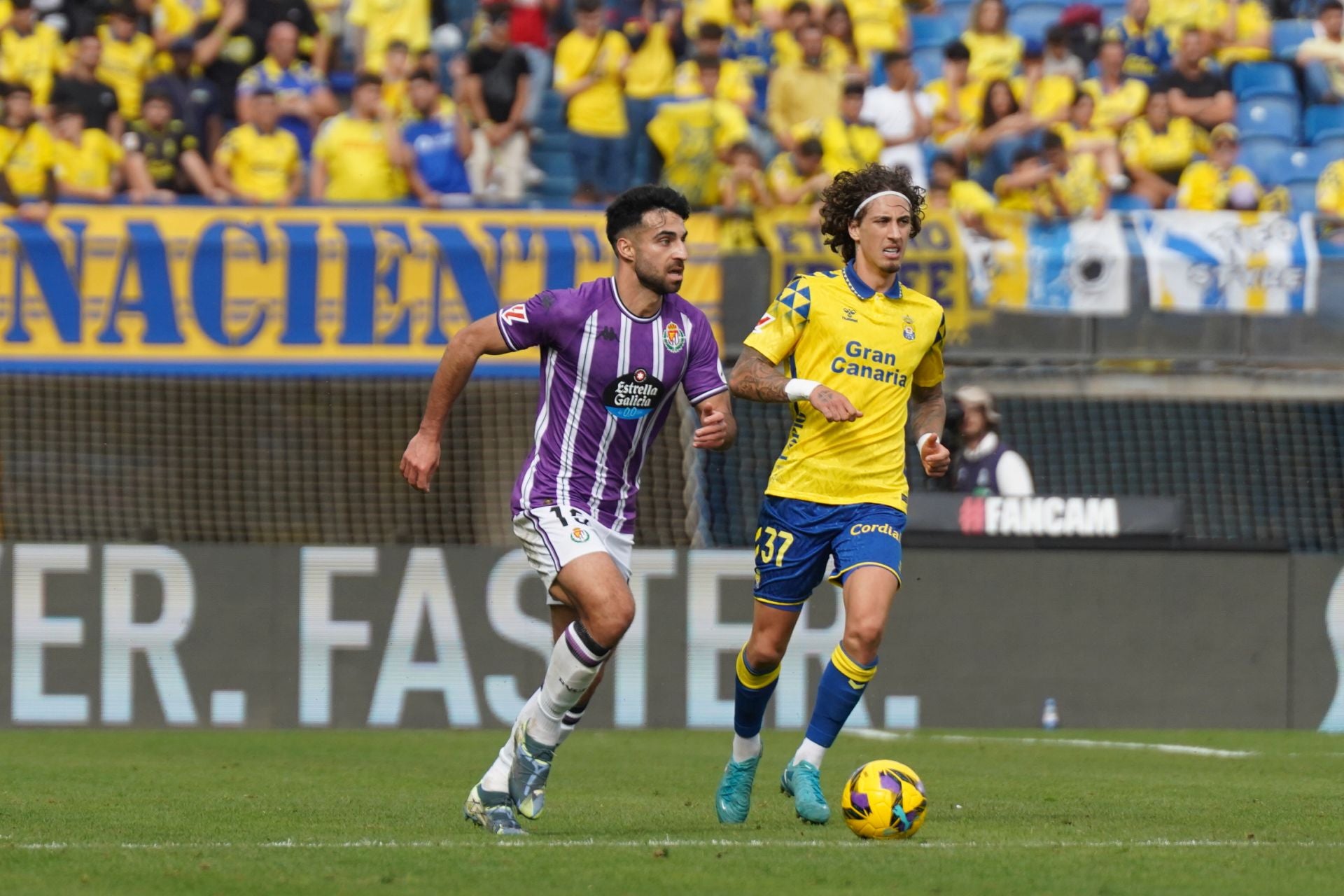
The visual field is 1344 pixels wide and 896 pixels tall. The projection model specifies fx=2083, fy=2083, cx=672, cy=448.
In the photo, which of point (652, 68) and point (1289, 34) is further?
point (1289, 34)

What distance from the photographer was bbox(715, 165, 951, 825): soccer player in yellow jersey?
288 inches

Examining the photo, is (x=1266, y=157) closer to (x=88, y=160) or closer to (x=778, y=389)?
(x=88, y=160)

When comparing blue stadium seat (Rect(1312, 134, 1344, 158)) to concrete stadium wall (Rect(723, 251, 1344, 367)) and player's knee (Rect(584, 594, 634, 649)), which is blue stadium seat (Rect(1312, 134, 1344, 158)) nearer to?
concrete stadium wall (Rect(723, 251, 1344, 367))

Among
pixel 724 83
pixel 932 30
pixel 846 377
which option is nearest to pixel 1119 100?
pixel 932 30

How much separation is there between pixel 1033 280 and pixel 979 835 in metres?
7.77

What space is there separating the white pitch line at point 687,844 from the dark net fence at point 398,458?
6824mm

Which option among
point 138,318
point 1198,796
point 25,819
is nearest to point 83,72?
point 138,318

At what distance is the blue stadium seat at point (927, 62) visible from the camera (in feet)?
60.2

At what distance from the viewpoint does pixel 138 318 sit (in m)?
13.4

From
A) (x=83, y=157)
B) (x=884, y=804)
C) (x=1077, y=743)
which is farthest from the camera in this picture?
(x=83, y=157)

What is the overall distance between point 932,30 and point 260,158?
6551mm

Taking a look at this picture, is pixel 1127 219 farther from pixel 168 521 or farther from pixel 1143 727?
pixel 168 521

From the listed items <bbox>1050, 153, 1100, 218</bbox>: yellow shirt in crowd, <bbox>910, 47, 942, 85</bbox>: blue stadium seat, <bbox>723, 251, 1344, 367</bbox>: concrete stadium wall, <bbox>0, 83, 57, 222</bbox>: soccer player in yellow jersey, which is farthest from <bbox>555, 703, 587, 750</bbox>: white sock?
<bbox>910, 47, 942, 85</bbox>: blue stadium seat

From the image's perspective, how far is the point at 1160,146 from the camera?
1703cm
